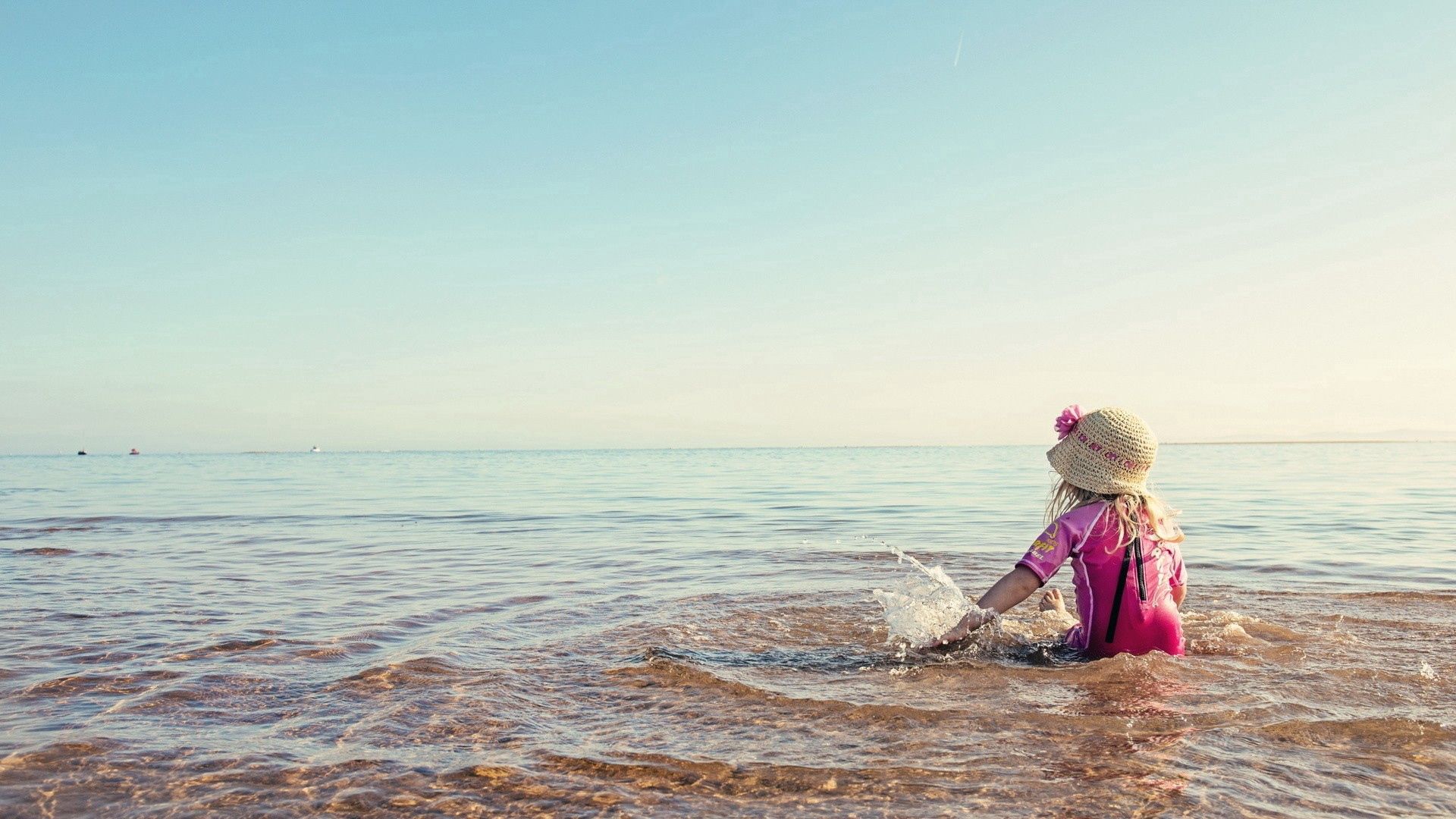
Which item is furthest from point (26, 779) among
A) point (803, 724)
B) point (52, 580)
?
point (52, 580)

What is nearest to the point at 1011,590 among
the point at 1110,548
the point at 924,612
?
the point at 1110,548

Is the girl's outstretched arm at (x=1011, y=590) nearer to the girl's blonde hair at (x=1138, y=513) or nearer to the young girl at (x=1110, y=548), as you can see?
the young girl at (x=1110, y=548)

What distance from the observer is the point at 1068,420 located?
5.89m

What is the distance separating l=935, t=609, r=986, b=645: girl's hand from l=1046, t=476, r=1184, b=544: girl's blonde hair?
797mm

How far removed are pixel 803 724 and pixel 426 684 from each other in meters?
2.27

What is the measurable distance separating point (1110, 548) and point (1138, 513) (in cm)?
28

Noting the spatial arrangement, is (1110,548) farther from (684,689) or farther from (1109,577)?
(684,689)

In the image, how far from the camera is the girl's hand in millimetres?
5490

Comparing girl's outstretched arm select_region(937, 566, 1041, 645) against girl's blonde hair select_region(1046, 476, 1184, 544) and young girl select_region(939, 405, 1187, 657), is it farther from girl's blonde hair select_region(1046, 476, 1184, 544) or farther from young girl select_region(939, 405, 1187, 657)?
girl's blonde hair select_region(1046, 476, 1184, 544)

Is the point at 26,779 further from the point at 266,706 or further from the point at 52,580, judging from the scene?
the point at 52,580

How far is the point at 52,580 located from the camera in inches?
380

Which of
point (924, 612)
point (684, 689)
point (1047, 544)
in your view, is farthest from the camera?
point (924, 612)

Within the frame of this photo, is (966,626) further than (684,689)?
Yes

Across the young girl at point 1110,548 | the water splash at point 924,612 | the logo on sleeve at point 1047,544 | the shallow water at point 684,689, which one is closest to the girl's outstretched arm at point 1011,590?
the young girl at point 1110,548
